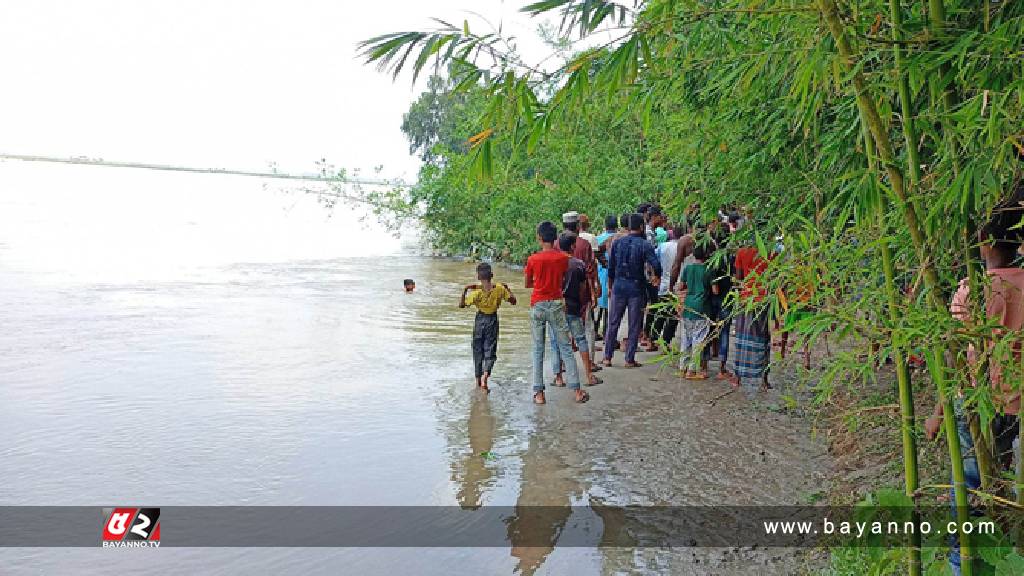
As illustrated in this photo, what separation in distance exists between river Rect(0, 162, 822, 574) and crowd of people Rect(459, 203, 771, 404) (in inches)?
19.9

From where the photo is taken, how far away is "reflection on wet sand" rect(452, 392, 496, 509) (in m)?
6.09

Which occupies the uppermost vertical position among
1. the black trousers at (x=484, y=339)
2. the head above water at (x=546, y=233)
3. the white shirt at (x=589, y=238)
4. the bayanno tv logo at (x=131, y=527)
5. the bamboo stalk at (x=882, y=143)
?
the bamboo stalk at (x=882, y=143)

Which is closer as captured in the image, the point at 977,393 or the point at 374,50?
the point at 977,393

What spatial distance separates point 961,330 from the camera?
2.71 metres

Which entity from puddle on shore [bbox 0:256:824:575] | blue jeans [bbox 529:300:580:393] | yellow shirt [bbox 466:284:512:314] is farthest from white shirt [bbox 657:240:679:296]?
yellow shirt [bbox 466:284:512:314]

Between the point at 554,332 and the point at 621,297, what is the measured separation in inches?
62.9

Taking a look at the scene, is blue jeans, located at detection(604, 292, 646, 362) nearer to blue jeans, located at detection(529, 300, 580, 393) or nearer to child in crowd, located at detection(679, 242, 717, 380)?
child in crowd, located at detection(679, 242, 717, 380)

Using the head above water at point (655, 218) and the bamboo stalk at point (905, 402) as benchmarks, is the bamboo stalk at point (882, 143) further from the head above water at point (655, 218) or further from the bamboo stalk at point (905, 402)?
the head above water at point (655, 218)

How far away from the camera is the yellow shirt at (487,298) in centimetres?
874

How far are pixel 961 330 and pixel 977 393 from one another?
214mm

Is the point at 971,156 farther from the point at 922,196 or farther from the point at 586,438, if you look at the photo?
the point at 586,438

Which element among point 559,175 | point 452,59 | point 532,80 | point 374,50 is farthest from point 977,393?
point 559,175

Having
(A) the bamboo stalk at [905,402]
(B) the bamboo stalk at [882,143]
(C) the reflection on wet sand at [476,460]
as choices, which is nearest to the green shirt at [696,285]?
(C) the reflection on wet sand at [476,460]

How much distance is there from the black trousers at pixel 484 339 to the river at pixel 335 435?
39 cm
